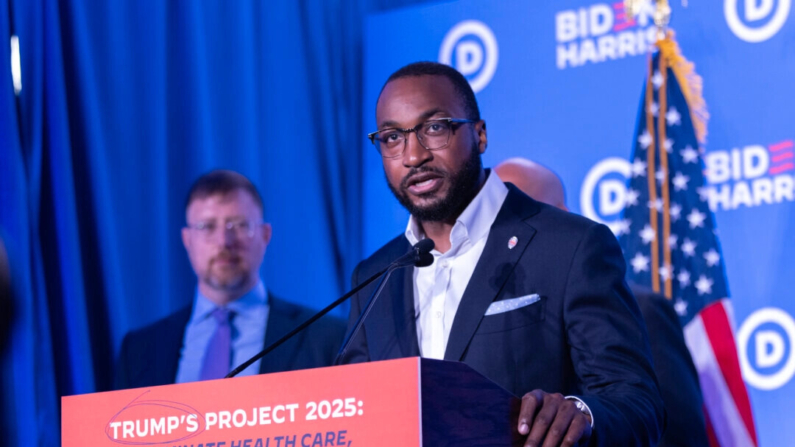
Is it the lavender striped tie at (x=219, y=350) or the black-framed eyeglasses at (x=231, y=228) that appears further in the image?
the black-framed eyeglasses at (x=231, y=228)

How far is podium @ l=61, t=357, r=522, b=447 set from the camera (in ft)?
4.75

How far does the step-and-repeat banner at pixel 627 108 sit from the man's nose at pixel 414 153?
2467 millimetres

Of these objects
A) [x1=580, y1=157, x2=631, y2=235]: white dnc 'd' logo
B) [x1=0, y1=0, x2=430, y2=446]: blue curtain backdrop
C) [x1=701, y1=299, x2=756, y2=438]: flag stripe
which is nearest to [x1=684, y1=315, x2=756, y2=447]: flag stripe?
[x1=701, y1=299, x2=756, y2=438]: flag stripe

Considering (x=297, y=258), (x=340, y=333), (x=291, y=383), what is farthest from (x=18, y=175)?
(x=291, y=383)

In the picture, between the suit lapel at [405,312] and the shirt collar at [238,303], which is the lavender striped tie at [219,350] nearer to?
the shirt collar at [238,303]

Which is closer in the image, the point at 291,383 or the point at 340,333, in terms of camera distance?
the point at 291,383

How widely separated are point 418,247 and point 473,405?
2.26 feet

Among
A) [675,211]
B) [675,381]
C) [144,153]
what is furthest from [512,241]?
[144,153]

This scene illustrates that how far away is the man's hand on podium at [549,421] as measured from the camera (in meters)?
1.58

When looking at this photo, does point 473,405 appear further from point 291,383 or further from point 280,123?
point 280,123

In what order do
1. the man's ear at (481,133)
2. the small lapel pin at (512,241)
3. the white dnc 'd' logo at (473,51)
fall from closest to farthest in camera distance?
the small lapel pin at (512,241) < the man's ear at (481,133) < the white dnc 'd' logo at (473,51)

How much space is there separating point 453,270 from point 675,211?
248 cm

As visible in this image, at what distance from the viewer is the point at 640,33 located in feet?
15.7

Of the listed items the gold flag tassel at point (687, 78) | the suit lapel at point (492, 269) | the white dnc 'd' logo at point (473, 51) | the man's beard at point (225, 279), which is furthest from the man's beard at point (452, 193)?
the white dnc 'd' logo at point (473, 51)
